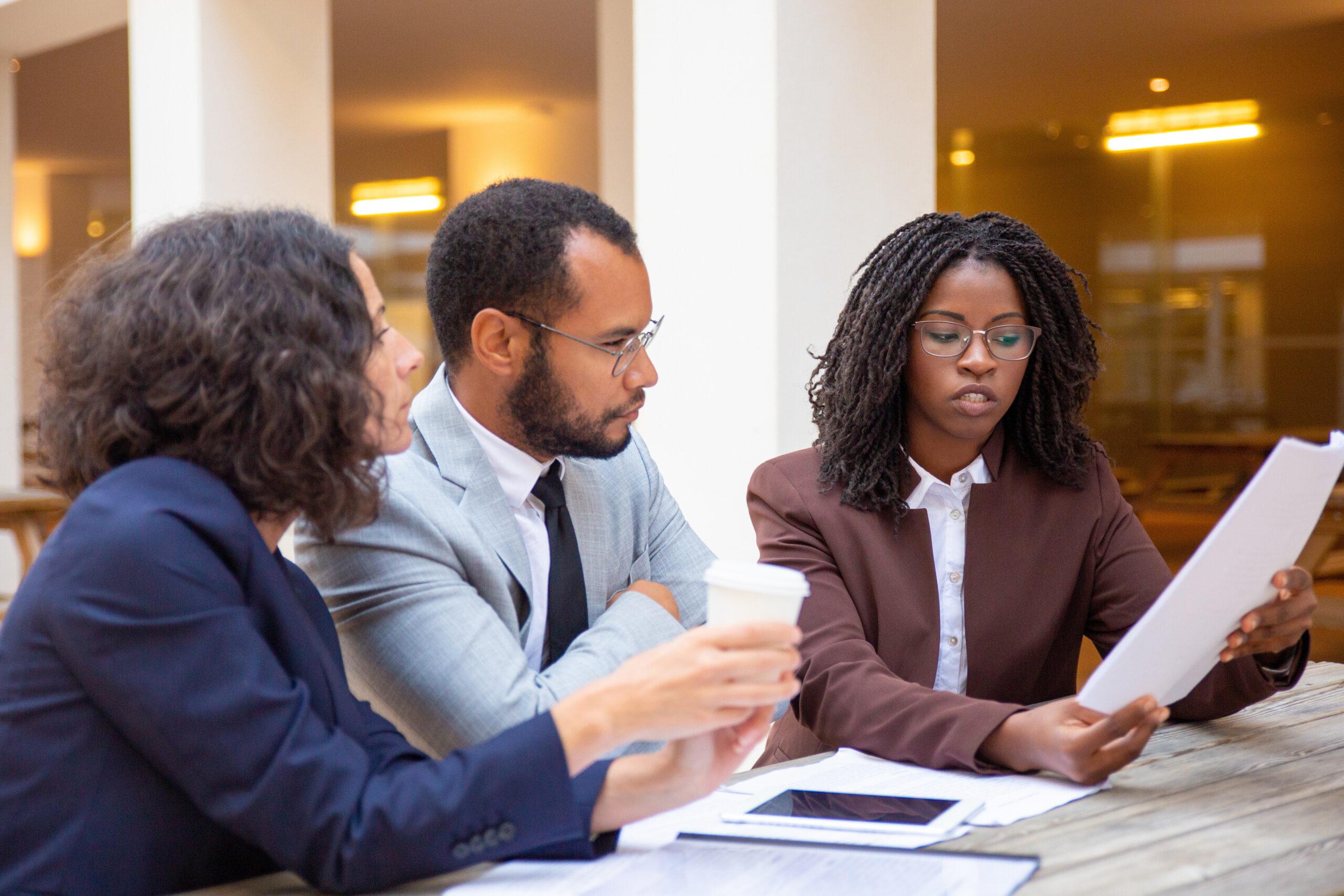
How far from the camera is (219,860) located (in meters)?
1.06

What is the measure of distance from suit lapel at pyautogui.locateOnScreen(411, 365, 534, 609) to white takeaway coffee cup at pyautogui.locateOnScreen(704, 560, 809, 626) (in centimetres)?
57

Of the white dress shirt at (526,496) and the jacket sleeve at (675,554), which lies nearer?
the white dress shirt at (526,496)

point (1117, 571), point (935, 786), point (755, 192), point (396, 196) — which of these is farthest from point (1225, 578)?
point (396, 196)

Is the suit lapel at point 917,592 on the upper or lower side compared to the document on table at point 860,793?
upper

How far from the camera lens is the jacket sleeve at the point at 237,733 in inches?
37.2

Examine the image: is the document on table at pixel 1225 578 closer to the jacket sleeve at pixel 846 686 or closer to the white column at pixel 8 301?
the jacket sleeve at pixel 846 686

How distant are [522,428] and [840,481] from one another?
0.47 metres

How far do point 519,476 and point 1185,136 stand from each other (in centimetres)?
953

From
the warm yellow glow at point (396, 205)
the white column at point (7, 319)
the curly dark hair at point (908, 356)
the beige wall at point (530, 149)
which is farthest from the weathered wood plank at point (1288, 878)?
the warm yellow glow at point (396, 205)

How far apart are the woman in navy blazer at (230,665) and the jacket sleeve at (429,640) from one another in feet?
0.52

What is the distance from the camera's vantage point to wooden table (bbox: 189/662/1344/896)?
103 cm

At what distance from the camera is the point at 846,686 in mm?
1526

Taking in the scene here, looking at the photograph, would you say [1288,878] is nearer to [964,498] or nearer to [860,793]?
[860,793]

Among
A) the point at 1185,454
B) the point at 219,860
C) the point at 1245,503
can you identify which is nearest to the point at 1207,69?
the point at 1185,454
